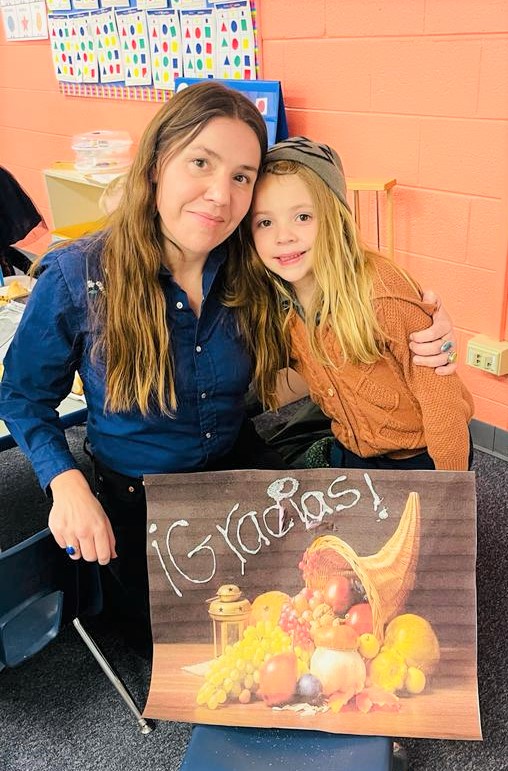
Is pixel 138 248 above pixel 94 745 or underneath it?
above

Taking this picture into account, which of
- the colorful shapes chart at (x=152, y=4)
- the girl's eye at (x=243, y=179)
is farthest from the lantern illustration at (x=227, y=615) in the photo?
the colorful shapes chart at (x=152, y=4)

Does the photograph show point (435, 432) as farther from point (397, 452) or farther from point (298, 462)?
point (298, 462)

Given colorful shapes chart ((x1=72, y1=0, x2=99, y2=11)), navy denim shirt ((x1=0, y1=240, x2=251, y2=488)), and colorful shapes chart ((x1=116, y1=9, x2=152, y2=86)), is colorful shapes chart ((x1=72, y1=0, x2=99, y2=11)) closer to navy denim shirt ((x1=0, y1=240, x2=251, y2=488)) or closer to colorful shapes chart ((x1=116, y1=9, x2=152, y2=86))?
colorful shapes chart ((x1=116, y1=9, x2=152, y2=86))

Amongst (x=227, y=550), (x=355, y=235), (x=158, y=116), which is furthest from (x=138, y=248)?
(x=227, y=550)

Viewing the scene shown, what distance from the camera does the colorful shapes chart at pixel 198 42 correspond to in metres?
2.81

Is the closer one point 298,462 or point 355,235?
point 355,235

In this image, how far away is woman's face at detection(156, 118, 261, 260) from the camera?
111 centimetres

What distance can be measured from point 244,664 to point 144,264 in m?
0.63

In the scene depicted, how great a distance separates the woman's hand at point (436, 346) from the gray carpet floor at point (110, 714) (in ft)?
2.20

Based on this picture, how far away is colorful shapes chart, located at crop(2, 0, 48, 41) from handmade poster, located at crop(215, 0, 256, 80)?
1.48m

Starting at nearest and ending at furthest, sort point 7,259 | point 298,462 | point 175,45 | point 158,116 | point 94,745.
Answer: point 158,116
point 94,745
point 298,462
point 7,259
point 175,45

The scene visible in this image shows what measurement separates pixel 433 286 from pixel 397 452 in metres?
1.05

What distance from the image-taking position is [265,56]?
2.64 metres

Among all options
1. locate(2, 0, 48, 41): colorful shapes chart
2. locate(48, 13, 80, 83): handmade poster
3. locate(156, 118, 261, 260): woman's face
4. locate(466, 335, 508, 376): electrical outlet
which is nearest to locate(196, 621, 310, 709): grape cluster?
locate(156, 118, 261, 260): woman's face
